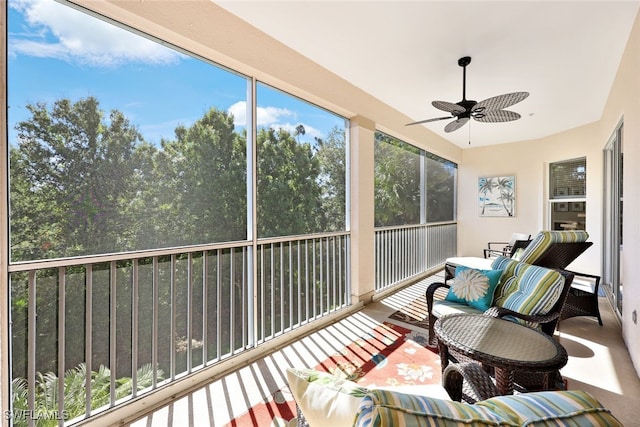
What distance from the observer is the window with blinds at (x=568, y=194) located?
5.04 meters

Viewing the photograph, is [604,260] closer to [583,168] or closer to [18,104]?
[583,168]

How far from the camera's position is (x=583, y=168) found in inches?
197

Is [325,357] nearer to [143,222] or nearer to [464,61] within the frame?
[143,222]

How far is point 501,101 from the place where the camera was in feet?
8.38

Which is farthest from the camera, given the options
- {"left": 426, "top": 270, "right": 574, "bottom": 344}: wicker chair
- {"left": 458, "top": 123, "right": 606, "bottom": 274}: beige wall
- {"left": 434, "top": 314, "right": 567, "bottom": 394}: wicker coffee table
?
{"left": 458, "top": 123, "right": 606, "bottom": 274}: beige wall

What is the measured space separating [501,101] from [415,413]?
9.42ft

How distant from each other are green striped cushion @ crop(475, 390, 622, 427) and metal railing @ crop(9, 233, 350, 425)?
193 cm

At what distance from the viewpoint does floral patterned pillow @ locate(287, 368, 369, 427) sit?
61 centimetres

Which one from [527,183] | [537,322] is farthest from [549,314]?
[527,183]

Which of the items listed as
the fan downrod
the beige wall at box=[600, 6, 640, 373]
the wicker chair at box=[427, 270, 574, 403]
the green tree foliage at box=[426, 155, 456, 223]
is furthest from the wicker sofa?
the green tree foliage at box=[426, 155, 456, 223]

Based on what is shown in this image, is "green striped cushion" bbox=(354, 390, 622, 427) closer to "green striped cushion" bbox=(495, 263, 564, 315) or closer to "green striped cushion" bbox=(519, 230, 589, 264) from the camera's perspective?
"green striped cushion" bbox=(495, 263, 564, 315)

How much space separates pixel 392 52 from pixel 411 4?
62 centimetres

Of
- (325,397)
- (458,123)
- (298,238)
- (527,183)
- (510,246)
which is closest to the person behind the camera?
(325,397)

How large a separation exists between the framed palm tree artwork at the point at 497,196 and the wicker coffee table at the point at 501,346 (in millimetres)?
5214
